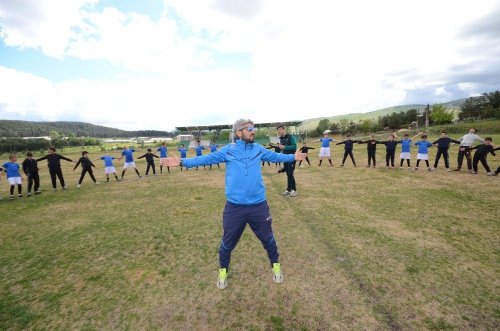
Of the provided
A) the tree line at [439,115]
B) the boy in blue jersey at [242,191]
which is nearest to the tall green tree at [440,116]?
the tree line at [439,115]

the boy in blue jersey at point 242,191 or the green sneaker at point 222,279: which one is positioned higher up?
the boy in blue jersey at point 242,191

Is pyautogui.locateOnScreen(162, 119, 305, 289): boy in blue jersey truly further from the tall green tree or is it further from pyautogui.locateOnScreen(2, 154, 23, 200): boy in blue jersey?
the tall green tree

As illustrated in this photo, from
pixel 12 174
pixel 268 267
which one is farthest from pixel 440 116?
pixel 12 174

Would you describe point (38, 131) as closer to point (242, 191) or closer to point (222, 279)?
point (222, 279)

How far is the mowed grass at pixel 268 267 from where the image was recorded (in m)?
3.39

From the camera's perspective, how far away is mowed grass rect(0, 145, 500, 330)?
3.39 meters

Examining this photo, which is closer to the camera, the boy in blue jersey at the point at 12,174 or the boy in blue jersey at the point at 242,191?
the boy in blue jersey at the point at 242,191

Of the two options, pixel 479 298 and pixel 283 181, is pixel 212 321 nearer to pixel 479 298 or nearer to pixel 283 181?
pixel 479 298

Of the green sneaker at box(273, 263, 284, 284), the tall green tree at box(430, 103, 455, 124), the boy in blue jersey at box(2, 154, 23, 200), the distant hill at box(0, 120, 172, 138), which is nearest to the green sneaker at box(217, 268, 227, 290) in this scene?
the green sneaker at box(273, 263, 284, 284)

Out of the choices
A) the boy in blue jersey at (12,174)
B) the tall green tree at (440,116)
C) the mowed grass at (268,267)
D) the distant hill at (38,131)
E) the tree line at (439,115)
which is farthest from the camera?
the distant hill at (38,131)

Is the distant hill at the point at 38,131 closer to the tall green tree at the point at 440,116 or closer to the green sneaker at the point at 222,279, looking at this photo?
the tall green tree at the point at 440,116

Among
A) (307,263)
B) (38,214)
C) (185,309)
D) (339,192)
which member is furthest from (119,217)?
(339,192)

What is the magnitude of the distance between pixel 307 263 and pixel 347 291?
0.92 meters

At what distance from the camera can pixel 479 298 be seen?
3545mm
